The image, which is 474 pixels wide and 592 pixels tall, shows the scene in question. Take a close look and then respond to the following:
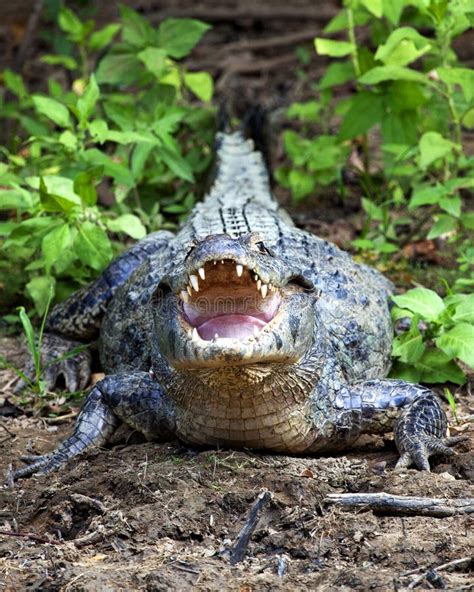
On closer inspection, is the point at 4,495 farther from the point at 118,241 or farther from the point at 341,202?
the point at 341,202

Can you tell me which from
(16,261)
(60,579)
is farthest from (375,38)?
(60,579)

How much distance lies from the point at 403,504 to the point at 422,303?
4.98 feet

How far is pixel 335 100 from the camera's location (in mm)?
9781

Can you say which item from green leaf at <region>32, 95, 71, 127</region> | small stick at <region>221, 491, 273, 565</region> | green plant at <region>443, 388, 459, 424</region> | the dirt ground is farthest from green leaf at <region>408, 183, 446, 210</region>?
small stick at <region>221, 491, 273, 565</region>

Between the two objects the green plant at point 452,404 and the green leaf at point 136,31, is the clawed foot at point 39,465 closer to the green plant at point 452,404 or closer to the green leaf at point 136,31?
the green plant at point 452,404

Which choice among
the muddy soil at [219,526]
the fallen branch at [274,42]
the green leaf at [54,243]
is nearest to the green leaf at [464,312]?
the muddy soil at [219,526]

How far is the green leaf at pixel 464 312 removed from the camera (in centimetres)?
489

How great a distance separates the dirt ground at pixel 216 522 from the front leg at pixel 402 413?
0.32 ft

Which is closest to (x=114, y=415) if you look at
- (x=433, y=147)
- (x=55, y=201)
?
(x=55, y=201)

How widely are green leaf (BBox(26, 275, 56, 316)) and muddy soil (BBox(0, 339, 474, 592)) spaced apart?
146cm

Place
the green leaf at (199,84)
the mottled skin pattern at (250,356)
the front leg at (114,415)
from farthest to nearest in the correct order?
the green leaf at (199,84), the front leg at (114,415), the mottled skin pattern at (250,356)

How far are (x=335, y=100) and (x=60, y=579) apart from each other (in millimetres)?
7296

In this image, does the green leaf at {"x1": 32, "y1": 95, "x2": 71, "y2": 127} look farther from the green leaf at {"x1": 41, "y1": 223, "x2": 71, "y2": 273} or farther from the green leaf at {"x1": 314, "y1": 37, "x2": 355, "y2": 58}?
the green leaf at {"x1": 314, "y1": 37, "x2": 355, "y2": 58}

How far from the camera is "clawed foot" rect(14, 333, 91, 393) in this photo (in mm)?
5707
